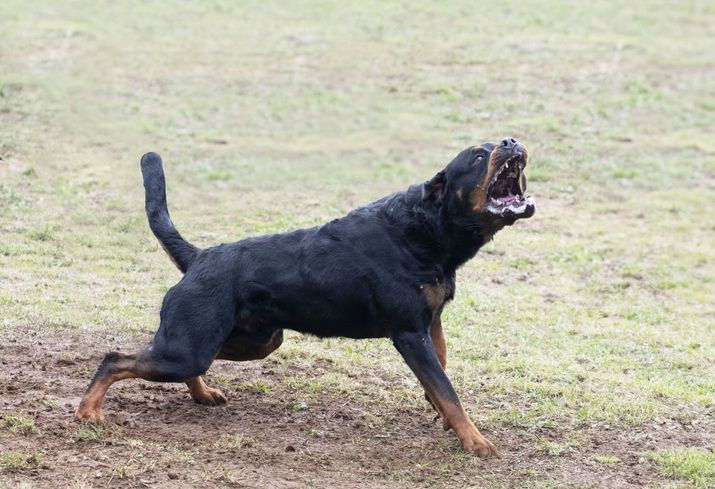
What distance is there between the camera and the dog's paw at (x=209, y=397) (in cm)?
769

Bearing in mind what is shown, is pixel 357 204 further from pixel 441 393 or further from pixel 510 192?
pixel 441 393

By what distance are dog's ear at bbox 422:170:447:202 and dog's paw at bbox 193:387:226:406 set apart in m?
2.13

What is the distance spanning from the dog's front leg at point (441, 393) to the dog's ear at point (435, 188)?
0.94 metres

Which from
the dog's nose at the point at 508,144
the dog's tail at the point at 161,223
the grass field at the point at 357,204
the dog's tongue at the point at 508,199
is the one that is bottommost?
the grass field at the point at 357,204

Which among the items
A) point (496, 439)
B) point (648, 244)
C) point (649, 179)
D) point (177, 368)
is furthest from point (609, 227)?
point (177, 368)

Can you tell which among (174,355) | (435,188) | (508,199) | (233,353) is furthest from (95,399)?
(508,199)

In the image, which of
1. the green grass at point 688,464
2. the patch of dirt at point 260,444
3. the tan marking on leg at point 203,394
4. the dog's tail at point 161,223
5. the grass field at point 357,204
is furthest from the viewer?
the tan marking on leg at point 203,394

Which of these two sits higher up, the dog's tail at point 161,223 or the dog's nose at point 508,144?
the dog's nose at point 508,144

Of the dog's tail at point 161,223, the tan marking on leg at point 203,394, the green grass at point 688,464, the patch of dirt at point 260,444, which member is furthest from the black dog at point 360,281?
the green grass at point 688,464

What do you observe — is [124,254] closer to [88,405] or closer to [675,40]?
[88,405]

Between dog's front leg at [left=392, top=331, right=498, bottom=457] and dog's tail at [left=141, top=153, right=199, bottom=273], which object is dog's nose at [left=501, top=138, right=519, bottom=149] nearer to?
dog's front leg at [left=392, top=331, right=498, bottom=457]

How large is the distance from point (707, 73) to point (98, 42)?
519 inches

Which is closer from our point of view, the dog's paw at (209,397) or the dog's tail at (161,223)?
the dog's tail at (161,223)

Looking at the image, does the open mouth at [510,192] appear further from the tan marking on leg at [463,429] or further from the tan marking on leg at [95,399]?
the tan marking on leg at [95,399]
